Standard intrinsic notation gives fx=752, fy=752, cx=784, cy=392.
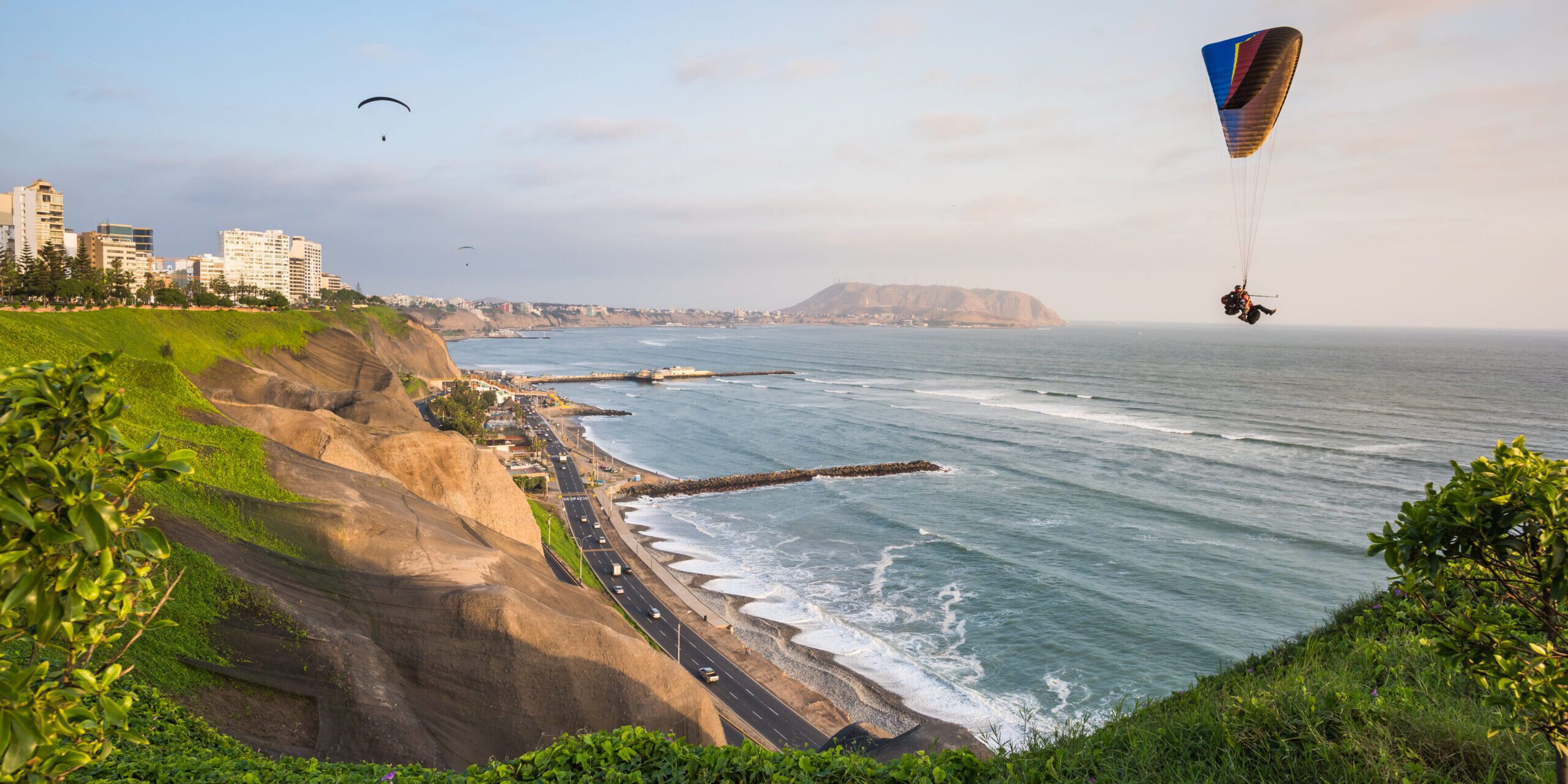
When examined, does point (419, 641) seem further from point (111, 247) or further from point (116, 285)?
point (111, 247)

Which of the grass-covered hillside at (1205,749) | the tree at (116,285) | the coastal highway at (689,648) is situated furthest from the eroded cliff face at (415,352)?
the grass-covered hillside at (1205,749)

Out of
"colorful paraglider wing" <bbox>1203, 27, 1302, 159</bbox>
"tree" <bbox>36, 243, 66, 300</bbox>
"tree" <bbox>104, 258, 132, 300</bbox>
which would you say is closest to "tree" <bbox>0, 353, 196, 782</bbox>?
"colorful paraglider wing" <bbox>1203, 27, 1302, 159</bbox>

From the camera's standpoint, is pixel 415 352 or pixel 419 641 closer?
pixel 419 641

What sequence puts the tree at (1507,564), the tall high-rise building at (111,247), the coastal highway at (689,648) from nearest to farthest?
the tree at (1507,564)
the coastal highway at (689,648)
the tall high-rise building at (111,247)

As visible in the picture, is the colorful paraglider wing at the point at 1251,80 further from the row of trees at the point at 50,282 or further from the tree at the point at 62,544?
the row of trees at the point at 50,282

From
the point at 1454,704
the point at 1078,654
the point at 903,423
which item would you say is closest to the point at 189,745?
the point at 1454,704

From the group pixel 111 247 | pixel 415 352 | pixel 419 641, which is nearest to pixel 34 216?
pixel 111 247

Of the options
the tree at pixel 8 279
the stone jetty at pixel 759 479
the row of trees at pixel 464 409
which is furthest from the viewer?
the row of trees at pixel 464 409
